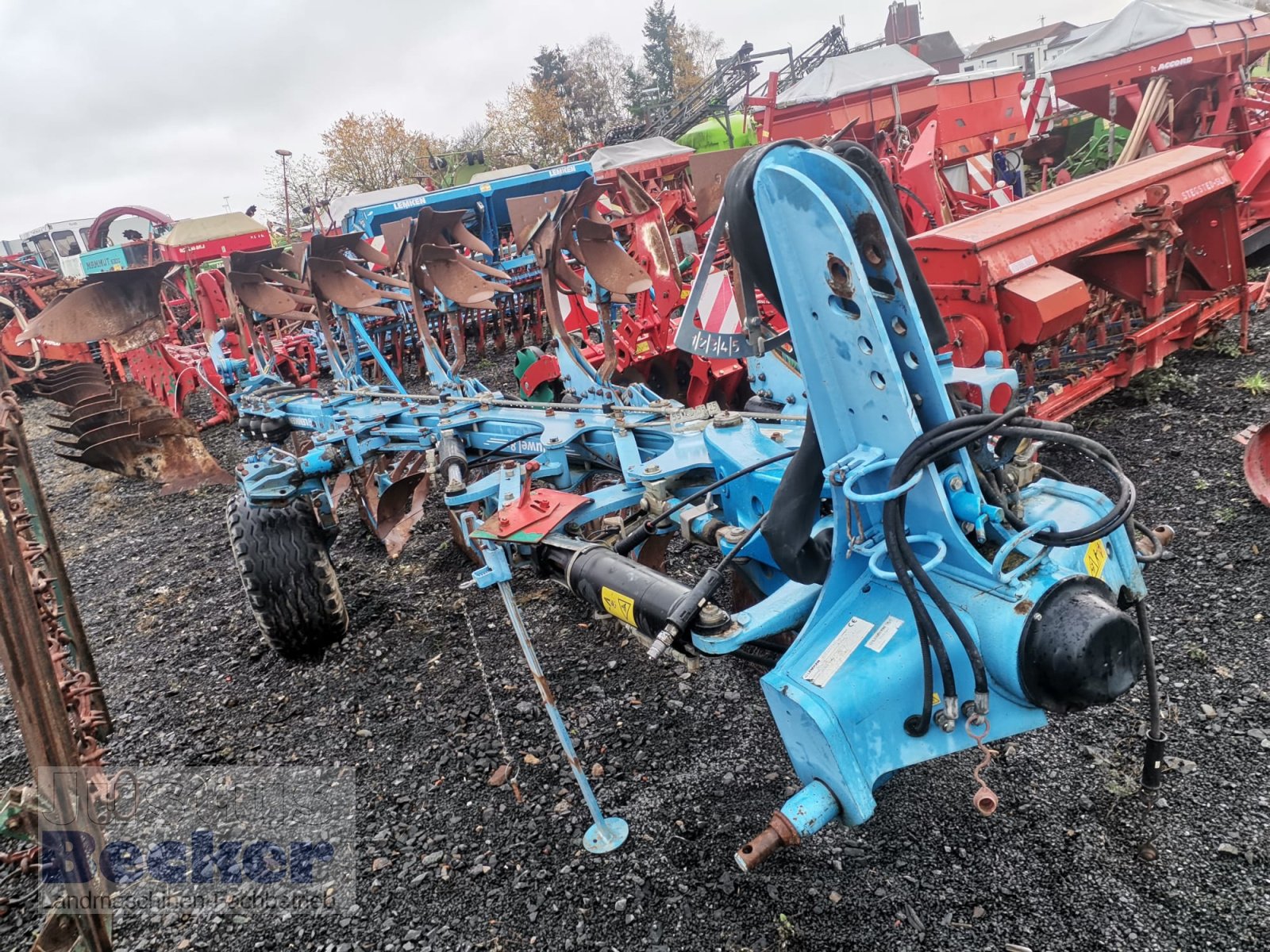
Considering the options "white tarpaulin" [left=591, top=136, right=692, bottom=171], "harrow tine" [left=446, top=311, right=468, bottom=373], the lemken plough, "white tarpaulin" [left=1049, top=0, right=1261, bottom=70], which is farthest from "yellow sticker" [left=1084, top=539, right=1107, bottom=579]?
"white tarpaulin" [left=591, top=136, right=692, bottom=171]

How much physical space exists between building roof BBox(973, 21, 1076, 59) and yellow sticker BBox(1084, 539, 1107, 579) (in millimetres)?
52857

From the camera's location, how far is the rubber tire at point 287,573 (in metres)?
3.36

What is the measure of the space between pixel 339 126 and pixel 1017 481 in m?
40.0

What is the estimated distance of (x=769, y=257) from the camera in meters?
1.74

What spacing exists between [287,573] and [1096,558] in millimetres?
3047

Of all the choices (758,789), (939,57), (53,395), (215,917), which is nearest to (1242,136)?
(758,789)

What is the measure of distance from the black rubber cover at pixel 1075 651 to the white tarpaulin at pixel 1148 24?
8309 millimetres

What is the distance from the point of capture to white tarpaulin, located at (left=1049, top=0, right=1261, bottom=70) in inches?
291

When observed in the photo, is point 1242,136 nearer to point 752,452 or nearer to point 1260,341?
point 1260,341

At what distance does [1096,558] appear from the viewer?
1.70 m

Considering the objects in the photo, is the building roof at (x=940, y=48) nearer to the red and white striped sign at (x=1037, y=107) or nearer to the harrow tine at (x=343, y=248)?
the red and white striped sign at (x=1037, y=107)

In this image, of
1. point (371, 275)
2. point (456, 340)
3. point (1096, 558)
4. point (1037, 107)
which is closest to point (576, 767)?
point (1096, 558)

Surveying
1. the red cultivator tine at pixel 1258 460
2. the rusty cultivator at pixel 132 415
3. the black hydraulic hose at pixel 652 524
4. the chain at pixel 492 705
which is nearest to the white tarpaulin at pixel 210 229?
the rusty cultivator at pixel 132 415

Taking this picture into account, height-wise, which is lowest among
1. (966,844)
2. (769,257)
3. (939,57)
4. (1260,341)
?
(966,844)
